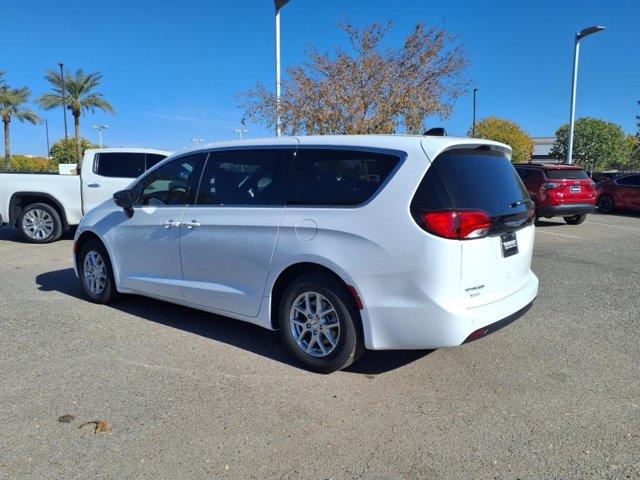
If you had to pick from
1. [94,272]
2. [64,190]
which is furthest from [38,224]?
[94,272]

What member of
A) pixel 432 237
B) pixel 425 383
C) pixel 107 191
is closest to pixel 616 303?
pixel 425 383

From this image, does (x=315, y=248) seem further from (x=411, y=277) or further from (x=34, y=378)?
(x=34, y=378)

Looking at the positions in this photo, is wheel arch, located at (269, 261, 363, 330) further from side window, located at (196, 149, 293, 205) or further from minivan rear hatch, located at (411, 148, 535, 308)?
minivan rear hatch, located at (411, 148, 535, 308)

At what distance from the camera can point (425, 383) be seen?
3.87m

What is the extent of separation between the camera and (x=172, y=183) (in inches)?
202

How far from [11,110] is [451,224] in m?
48.7

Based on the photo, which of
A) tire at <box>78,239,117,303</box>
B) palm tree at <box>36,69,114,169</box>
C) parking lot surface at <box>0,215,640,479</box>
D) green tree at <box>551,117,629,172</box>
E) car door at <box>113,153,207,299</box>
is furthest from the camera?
green tree at <box>551,117,629,172</box>

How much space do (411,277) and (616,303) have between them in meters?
3.81

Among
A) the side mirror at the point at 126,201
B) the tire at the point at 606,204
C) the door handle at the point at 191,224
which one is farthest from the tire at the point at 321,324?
the tire at the point at 606,204

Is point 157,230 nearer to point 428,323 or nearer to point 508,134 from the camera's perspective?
point 428,323

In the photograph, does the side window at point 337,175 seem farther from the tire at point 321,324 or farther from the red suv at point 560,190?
the red suv at point 560,190

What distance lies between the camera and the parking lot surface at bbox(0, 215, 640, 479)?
9.47 feet

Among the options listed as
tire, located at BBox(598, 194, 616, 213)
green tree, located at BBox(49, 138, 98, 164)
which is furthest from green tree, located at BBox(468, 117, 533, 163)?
green tree, located at BBox(49, 138, 98, 164)

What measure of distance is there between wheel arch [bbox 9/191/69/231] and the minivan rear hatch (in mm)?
8878
